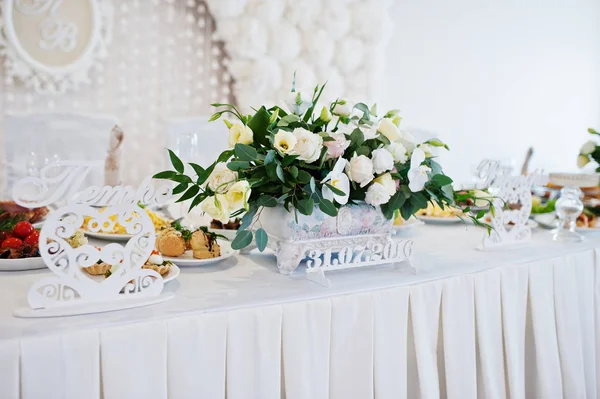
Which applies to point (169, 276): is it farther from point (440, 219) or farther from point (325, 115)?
point (440, 219)

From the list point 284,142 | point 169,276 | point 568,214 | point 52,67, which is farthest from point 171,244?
point 52,67

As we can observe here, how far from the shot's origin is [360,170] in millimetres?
1102

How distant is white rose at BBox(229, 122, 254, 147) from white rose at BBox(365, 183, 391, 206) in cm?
28

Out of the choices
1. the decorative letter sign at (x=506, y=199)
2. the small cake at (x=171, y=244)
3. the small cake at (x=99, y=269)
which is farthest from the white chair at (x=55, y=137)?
the decorative letter sign at (x=506, y=199)

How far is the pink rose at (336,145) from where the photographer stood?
3.59 ft

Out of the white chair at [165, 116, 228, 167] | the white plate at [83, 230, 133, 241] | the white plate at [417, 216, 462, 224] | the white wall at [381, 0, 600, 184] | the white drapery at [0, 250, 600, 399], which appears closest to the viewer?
the white drapery at [0, 250, 600, 399]

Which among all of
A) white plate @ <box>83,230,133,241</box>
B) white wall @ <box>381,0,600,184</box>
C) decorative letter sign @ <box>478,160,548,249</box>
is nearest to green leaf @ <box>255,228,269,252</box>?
white plate @ <box>83,230,133,241</box>

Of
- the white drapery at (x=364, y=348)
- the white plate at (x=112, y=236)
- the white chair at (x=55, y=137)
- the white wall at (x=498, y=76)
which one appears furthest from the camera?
the white wall at (x=498, y=76)

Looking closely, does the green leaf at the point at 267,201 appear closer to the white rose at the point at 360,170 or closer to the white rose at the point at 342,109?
the white rose at the point at 360,170

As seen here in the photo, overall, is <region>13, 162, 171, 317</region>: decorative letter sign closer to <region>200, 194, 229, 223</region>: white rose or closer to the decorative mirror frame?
<region>200, 194, 229, 223</region>: white rose

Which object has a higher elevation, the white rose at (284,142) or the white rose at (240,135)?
the white rose at (240,135)

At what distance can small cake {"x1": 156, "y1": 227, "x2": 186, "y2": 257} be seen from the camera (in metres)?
1.23

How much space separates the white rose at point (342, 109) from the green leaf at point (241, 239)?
37 cm

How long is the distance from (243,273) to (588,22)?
17.8ft
